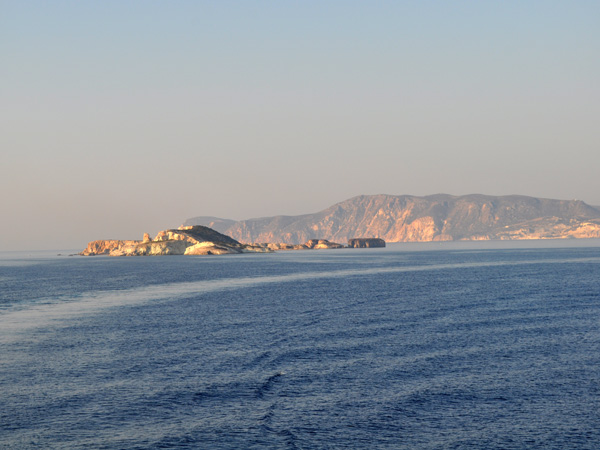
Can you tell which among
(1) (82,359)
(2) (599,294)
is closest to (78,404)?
(1) (82,359)

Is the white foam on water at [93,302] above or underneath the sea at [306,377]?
above

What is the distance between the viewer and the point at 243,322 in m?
56.2

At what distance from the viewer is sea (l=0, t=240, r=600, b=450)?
2427 centimetres

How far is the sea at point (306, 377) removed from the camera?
24266mm

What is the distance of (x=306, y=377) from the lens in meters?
33.5

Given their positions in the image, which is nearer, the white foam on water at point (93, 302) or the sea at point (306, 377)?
the sea at point (306, 377)

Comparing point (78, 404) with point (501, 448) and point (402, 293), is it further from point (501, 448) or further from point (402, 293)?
point (402, 293)

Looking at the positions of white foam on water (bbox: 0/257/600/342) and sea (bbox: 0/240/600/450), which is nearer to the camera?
sea (bbox: 0/240/600/450)

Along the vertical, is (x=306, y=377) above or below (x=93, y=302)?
below

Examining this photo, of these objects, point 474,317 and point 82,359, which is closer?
point 82,359

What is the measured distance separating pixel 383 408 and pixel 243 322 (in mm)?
30222

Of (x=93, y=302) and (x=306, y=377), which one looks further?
(x=93, y=302)

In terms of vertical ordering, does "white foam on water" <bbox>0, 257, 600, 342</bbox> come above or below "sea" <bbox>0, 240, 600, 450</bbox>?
above

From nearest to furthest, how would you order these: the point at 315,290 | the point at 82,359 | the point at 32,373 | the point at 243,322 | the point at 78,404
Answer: the point at 78,404, the point at 32,373, the point at 82,359, the point at 243,322, the point at 315,290
